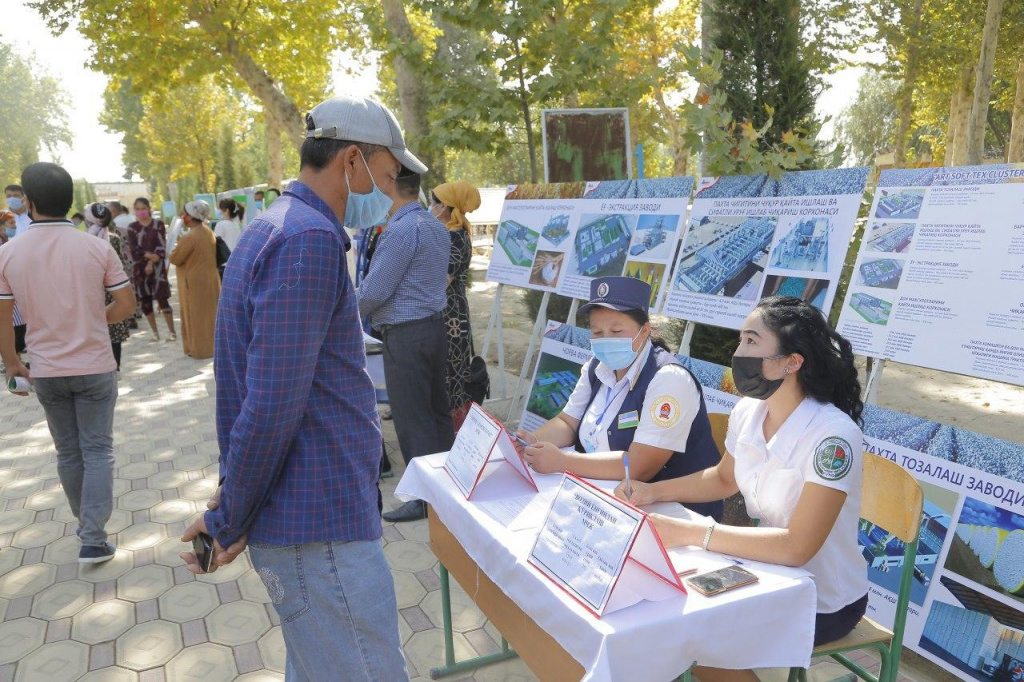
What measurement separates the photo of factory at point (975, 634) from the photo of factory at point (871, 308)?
3.37ft

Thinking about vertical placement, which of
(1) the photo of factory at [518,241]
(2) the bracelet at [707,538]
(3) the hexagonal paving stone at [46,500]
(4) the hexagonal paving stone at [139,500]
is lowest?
(3) the hexagonal paving stone at [46,500]

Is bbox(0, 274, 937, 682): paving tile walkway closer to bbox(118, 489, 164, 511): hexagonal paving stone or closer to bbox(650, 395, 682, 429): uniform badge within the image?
bbox(118, 489, 164, 511): hexagonal paving stone

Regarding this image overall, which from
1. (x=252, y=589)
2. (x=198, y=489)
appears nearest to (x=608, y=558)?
(x=252, y=589)

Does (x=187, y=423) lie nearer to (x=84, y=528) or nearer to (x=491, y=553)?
(x=84, y=528)

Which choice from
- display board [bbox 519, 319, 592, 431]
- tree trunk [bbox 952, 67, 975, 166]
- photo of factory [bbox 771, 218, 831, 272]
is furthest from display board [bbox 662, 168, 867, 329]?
tree trunk [bbox 952, 67, 975, 166]

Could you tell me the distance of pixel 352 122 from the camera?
→ 1.48m

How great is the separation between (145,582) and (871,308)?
3615 millimetres

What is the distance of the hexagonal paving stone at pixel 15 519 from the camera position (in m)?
4.07

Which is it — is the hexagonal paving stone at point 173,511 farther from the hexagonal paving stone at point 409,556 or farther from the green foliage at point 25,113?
the green foliage at point 25,113

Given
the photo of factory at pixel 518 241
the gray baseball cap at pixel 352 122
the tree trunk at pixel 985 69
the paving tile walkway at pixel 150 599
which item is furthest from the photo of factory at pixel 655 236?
the tree trunk at pixel 985 69

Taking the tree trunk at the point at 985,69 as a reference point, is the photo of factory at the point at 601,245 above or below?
below

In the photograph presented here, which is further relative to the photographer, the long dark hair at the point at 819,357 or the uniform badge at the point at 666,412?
the uniform badge at the point at 666,412

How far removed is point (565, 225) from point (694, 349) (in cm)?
151

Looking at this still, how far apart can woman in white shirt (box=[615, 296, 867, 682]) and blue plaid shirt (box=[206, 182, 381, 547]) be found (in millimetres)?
828
